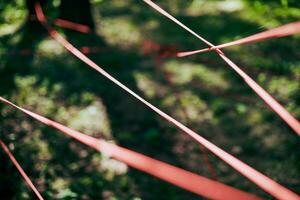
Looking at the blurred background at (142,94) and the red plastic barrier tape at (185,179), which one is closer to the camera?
the red plastic barrier tape at (185,179)

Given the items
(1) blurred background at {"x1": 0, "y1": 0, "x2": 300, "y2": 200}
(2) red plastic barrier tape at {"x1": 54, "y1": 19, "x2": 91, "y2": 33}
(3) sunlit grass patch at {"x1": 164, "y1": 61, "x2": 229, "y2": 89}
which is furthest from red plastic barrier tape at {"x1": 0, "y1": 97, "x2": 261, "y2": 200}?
(2) red plastic barrier tape at {"x1": 54, "y1": 19, "x2": 91, "y2": 33}

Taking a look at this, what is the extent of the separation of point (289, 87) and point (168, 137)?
145 centimetres

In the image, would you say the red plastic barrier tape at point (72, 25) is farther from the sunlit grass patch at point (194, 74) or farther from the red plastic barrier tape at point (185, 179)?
the red plastic barrier tape at point (185, 179)

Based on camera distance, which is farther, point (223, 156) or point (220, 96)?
point (220, 96)

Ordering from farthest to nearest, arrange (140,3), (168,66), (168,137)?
(140,3) < (168,66) < (168,137)

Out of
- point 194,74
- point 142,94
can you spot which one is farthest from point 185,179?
point 194,74

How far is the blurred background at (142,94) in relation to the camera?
291cm

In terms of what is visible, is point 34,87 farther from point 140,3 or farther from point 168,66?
point 140,3

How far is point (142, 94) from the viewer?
3727 mm

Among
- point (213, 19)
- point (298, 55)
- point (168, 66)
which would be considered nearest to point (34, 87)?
point (168, 66)

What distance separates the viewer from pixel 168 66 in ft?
13.4

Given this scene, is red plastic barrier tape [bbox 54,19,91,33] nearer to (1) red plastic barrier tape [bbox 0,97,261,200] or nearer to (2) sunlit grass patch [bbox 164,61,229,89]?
(2) sunlit grass patch [bbox 164,61,229,89]

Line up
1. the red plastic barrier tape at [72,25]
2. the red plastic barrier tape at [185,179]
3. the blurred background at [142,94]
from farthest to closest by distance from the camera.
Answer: the red plastic barrier tape at [72,25]
the blurred background at [142,94]
the red plastic barrier tape at [185,179]

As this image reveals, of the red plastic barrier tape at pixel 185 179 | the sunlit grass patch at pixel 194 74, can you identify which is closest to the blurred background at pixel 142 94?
the sunlit grass patch at pixel 194 74
